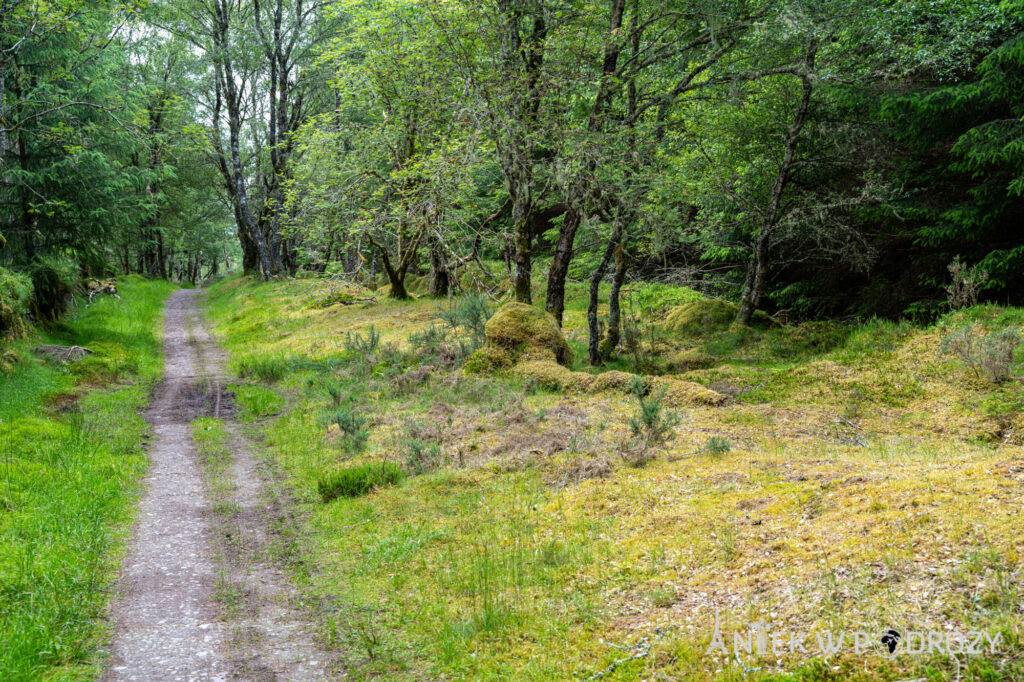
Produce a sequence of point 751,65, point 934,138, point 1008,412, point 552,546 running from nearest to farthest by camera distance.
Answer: point 552,546 → point 1008,412 → point 934,138 → point 751,65

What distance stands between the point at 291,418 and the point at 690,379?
808 cm

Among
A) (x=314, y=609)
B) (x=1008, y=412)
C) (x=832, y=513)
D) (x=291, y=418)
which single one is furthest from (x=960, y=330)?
(x=291, y=418)

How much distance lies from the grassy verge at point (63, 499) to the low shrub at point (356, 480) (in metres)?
Result: 2.27

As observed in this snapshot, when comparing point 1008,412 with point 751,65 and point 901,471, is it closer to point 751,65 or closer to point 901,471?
point 901,471

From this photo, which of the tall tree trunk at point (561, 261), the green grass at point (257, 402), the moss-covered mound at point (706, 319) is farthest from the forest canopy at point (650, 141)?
the green grass at point (257, 402)

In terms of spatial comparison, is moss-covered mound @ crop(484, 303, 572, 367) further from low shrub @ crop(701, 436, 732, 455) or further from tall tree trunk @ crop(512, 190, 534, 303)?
low shrub @ crop(701, 436, 732, 455)

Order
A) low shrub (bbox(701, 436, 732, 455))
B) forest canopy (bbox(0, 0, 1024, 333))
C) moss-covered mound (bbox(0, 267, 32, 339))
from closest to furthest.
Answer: low shrub (bbox(701, 436, 732, 455)) → forest canopy (bbox(0, 0, 1024, 333)) → moss-covered mound (bbox(0, 267, 32, 339))

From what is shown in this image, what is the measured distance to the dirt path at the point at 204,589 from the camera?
4.56m

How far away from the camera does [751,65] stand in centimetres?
1567

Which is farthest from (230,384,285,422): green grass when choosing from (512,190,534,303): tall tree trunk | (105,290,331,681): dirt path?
(512,190,534,303): tall tree trunk

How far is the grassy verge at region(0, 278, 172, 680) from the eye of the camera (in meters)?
4.76

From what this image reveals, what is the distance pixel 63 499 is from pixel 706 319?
15587 millimetres

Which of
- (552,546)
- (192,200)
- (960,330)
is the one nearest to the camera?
(552,546)

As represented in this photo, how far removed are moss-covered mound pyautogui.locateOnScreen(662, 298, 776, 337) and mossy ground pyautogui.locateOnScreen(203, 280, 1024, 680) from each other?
6.07m
